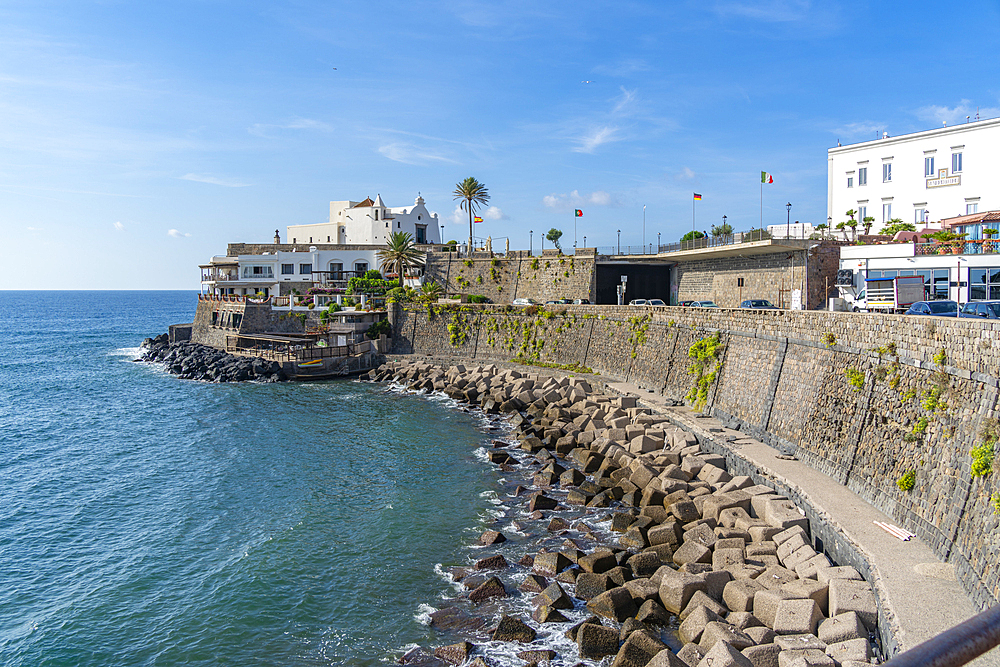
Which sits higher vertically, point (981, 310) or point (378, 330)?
point (981, 310)

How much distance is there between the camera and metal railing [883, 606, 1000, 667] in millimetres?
1649

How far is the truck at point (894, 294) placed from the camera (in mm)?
31828

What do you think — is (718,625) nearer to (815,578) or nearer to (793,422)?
(815,578)

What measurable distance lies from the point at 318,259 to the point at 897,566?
67296 millimetres

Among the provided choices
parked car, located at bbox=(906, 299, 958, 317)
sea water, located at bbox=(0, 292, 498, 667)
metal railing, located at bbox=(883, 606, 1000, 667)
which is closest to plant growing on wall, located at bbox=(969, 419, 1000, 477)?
sea water, located at bbox=(0, 292, 498, 667)

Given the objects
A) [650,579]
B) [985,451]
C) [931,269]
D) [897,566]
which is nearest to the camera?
[985,451]

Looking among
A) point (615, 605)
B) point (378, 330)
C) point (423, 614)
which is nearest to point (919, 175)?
point (378, 330)

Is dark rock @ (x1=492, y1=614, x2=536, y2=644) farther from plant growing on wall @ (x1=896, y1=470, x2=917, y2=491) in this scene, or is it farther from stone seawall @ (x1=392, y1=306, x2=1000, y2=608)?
plant growing on wall @ (x1=896, y1=470, x2=917, y2=491)

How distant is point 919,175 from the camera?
1852 inches

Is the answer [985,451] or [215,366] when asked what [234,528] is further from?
[215,366]

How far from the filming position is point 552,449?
28156mm

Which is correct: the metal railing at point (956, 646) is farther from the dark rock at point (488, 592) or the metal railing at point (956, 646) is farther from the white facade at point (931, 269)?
the white facade at point (931, 269)

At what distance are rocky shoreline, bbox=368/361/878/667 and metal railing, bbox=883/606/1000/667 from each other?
10309mm

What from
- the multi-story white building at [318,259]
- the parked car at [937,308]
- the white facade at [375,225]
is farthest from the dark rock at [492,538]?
the white facade at [375,225]
